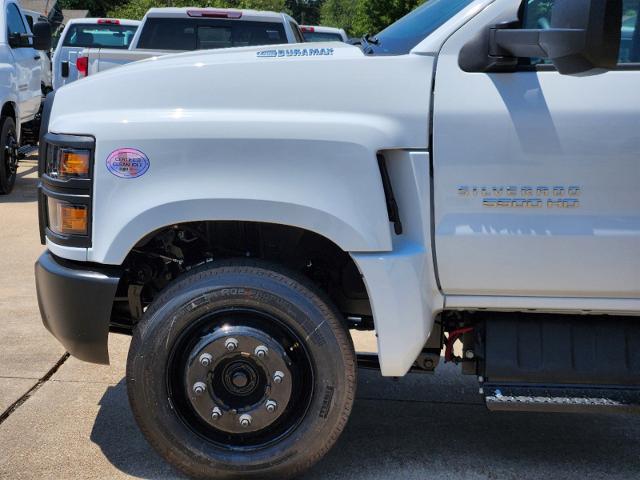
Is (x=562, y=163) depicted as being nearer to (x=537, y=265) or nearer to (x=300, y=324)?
(x=537, y=265)

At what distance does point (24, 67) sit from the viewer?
11.4 m

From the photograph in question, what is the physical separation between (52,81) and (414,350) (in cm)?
1457

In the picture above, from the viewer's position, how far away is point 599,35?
2.83 meters

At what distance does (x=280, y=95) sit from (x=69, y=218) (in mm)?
950

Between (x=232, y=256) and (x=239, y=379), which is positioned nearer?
(x=239, y=379)

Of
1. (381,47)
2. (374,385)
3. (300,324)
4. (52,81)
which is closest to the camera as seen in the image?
(300,324)

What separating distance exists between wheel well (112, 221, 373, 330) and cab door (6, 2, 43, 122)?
793 cm

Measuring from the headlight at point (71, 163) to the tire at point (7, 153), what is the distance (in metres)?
7.38

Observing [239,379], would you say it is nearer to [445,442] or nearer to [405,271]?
[405,271]

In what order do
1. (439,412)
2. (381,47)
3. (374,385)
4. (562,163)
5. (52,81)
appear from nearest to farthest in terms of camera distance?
(562,163) → (381,47) → (439,412) → (374,385) → (52,81)

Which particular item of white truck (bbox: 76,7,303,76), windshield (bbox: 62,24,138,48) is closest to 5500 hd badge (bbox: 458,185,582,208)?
white truck (bbox: 76,7,303,76)

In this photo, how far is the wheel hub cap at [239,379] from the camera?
342 centimetres

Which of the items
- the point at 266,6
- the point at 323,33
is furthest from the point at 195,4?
the point at 323,33

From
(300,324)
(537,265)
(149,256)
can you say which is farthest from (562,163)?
(149,256)
